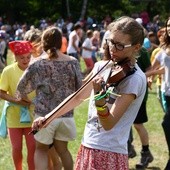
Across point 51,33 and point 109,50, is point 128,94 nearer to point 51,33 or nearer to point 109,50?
point 109,50

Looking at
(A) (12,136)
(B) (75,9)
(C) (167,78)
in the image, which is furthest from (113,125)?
(B) (75,9)

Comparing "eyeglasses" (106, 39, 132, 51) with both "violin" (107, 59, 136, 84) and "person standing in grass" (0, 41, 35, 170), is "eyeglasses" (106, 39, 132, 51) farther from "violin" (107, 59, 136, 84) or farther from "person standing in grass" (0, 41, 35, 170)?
"person standing in grass" (0, 41, 35, 170)

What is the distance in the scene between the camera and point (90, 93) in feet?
12.8

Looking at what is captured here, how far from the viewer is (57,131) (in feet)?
18.1

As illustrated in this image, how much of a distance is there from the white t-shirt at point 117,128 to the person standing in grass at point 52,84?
148cm

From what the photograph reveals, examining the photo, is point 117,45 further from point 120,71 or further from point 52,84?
point 52,84

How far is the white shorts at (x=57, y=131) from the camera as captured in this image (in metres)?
5.45

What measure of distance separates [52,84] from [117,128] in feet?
5.54

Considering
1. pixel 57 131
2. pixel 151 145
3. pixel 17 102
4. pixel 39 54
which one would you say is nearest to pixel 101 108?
pixel 57 131

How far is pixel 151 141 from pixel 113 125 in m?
4.92

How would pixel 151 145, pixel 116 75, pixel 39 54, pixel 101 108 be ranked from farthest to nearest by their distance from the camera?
pixel 151 145 < pixel 39 54 < pixel 116 75 < pixel 101 108

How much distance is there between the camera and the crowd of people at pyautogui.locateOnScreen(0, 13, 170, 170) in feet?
12.0

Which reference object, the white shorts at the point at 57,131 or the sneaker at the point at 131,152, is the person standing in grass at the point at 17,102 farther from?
the sneaker at the point at 131,152

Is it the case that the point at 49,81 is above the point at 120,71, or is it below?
below
